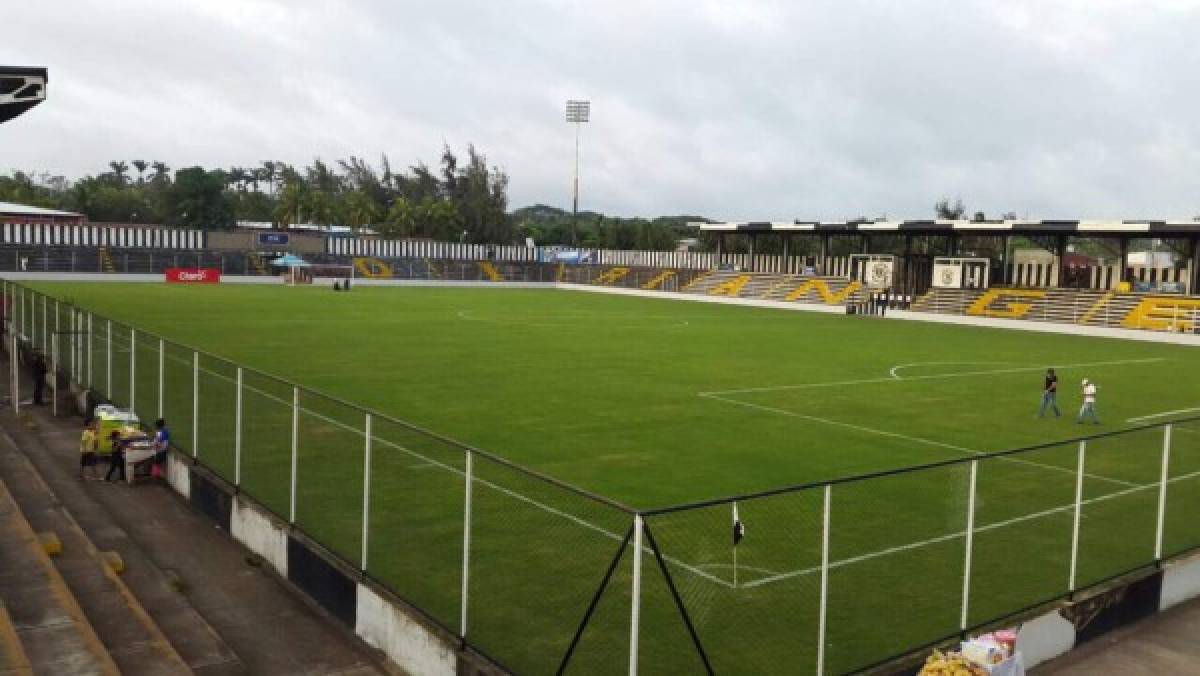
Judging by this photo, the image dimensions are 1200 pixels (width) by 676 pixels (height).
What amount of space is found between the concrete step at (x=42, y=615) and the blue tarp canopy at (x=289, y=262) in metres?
82.0

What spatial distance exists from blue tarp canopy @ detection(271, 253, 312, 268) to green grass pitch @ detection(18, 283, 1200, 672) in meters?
52.3

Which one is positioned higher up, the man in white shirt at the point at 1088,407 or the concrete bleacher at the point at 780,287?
Answer: the concrete bleacher at the point at 780,287

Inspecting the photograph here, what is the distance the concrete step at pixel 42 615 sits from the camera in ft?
30.4

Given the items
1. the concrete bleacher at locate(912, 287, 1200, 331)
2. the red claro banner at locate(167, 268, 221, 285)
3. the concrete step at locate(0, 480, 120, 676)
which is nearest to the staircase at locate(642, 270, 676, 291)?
the concrete bleacher at locate(912, 287, 1200, 331)

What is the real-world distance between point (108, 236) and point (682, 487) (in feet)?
291

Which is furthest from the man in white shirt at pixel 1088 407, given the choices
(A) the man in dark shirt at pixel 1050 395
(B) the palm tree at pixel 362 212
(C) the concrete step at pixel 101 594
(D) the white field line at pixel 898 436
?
(B) the palm tree at pixel 362 212

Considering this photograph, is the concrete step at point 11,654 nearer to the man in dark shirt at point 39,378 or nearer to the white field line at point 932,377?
the man in dark shirt at point 39,378

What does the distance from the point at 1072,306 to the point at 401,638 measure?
62267mm

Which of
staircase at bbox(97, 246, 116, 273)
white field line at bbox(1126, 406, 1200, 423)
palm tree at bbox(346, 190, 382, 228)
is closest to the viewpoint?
white field line at bbox(1126, 406, 1200, 423)

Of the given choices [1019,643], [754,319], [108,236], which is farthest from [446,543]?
[108,236]

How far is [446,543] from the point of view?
13.2 meters

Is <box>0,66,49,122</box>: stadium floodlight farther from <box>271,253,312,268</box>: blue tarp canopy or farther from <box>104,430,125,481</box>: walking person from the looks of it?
<box>271,253,312,268</box>: blue tarp canopy

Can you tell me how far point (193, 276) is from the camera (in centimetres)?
8769

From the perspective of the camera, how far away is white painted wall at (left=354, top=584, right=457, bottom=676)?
32.5 feet
